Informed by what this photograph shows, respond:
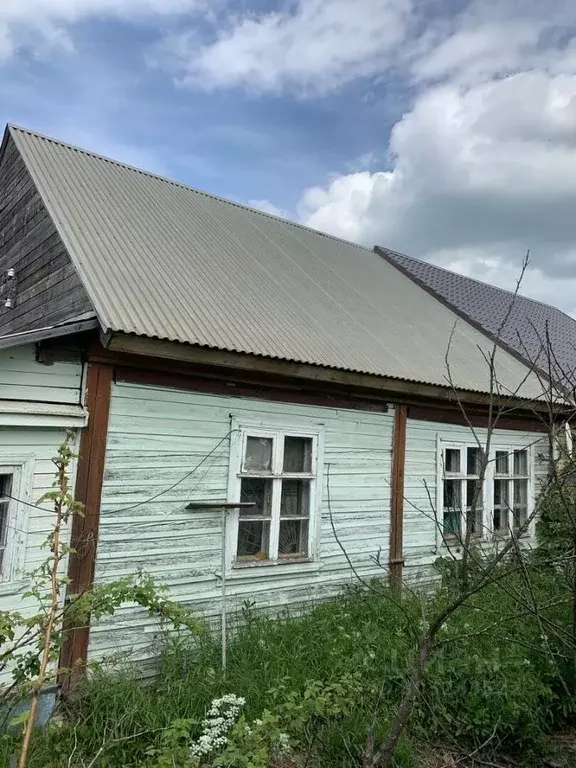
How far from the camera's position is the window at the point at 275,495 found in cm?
574

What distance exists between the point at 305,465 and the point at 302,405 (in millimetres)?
659

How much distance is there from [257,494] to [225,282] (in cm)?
249

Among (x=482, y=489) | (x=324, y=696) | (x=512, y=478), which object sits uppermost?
(x=512, y=478)

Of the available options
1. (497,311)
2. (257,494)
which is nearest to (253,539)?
(257,494)

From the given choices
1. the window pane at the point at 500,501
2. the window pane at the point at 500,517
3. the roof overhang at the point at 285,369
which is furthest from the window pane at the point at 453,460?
the window pane at the point at 500,517

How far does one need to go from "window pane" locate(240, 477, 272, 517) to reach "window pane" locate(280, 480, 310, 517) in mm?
264

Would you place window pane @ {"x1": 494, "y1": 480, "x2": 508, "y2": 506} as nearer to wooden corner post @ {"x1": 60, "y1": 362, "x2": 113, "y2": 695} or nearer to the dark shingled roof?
the dark shingled roof

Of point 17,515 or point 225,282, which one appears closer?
point 17,515

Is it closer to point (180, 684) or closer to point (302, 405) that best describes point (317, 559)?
point (302, 405)

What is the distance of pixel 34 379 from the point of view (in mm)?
4449

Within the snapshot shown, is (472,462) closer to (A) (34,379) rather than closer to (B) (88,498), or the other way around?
(B) (88,498)

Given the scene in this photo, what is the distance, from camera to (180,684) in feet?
14.3

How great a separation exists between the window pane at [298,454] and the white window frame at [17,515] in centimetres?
261

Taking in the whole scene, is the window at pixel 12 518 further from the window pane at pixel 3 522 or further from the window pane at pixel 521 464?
the window pane at pixel 521 464
